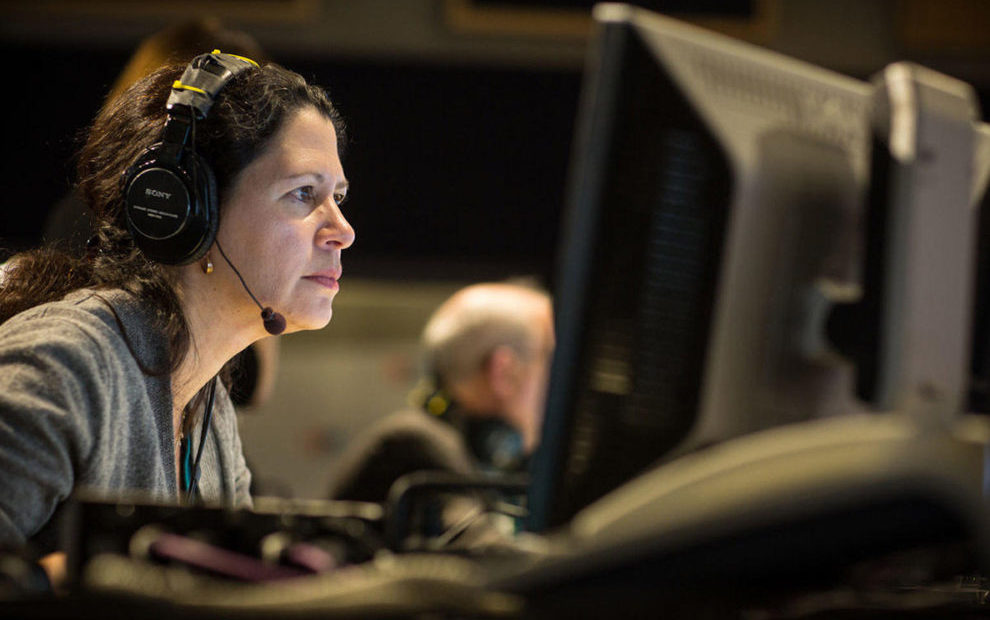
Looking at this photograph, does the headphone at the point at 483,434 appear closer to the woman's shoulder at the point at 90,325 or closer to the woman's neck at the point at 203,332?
the woman's neck at the point at 203,332

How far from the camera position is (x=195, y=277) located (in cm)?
130

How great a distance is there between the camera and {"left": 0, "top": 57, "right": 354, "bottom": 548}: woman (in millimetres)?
1105

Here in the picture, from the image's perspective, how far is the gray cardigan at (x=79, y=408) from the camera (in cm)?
90

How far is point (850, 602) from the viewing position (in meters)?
0.65

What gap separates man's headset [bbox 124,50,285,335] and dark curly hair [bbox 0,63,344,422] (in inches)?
1.9

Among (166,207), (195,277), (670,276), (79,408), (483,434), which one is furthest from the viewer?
(483,434)

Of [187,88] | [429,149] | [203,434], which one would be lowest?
[203,434]

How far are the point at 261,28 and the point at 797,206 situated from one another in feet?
10.3

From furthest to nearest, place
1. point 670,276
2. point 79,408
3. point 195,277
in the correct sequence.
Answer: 1. point 195,277
2. point 79,408
3. point 670,276

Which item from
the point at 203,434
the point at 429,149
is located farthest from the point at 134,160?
the point at 429,149

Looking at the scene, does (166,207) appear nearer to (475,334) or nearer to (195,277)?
(195,277)

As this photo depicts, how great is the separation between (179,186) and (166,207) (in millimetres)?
29

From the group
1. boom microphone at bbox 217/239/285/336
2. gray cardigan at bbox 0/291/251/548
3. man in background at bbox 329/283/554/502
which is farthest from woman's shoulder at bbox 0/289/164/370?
man in background at bbox 329/283/554/502

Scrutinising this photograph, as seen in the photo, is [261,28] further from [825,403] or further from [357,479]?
[825,403]
